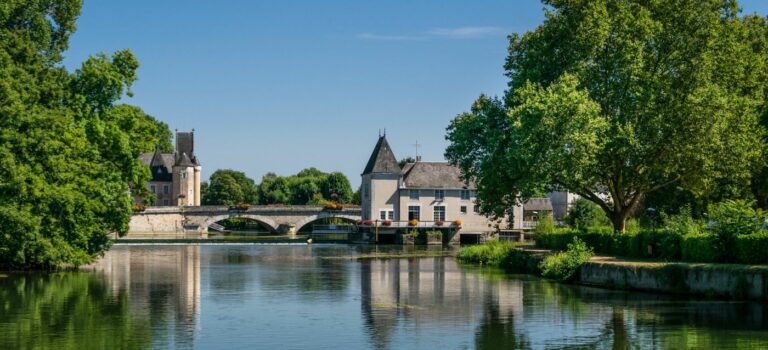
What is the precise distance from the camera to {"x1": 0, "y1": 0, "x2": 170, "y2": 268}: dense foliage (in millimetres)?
42312

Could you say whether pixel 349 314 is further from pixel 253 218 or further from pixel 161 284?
pixel 253 218

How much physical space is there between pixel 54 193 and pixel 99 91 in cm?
796

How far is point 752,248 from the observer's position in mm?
32406

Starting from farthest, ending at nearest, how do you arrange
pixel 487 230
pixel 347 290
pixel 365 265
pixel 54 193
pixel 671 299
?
pixel 487 230, pixel 365 265, pixel 54 193, pixel 347 290, pixel 671 299

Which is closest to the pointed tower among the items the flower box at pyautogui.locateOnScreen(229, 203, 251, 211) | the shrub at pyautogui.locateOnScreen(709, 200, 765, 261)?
the flower box at pyautogui.locateOnScreen(229, 203, 251, 211)

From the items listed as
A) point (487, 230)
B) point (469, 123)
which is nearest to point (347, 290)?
point (469, 123)

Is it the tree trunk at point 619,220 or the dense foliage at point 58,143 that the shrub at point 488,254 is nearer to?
→ the tree trunk at point 619,220

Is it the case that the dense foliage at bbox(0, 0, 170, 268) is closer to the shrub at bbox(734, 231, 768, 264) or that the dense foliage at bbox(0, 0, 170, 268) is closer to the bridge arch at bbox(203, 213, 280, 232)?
the shrub at bbox(734, 231, 768, 264)

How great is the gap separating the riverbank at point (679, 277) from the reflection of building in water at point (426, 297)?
3215 mm

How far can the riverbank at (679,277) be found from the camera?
3080 cm

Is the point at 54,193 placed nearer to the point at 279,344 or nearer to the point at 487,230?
the point at 279,344

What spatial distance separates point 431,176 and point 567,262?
2205 inches

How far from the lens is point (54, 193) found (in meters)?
43.2

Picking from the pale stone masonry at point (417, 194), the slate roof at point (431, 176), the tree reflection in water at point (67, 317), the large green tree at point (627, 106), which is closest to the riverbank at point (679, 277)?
the large green tree at point (627, 106)
